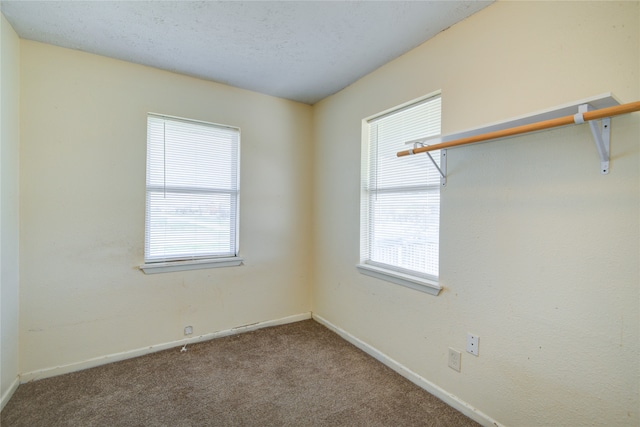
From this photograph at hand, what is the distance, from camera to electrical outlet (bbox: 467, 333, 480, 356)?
1716 millimetres

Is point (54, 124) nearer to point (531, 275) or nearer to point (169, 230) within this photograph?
point (169, 230)

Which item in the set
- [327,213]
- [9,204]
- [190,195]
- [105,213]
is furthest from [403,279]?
[9,204]

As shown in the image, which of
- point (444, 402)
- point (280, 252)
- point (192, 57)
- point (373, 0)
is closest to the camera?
point (373, 0)

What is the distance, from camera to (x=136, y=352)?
7.89ft

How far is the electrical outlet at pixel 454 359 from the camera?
1.81 m

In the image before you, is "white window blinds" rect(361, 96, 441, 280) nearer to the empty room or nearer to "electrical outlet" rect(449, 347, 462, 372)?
the empty room

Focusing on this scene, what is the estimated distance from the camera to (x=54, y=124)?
6.93ft

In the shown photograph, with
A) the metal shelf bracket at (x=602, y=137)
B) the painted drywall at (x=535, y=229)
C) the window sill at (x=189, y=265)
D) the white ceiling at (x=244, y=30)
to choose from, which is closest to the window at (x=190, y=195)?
the window sill at (x=189, y=265)

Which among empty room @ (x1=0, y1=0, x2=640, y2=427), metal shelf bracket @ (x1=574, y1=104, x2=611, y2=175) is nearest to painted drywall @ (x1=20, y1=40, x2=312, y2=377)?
empty room @ (x1=0, y1=0, x2=640, y2=427)

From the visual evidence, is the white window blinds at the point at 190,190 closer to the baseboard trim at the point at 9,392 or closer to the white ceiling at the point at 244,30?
the white ceiling at the point at 244,30

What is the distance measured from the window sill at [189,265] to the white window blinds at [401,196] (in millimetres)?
1240

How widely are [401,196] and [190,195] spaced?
1808 mm

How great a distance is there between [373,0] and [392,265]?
176 centimetres

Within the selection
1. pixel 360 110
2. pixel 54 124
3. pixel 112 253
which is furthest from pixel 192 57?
pixel 112 253
